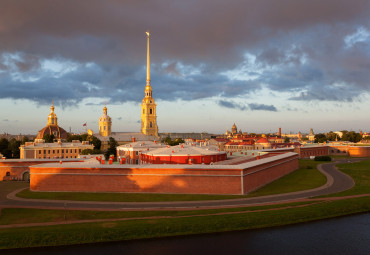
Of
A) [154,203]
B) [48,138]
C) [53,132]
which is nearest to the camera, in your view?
[154,203]

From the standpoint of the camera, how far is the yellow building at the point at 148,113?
134 meters

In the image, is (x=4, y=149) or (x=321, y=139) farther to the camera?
(x=321, y=139)

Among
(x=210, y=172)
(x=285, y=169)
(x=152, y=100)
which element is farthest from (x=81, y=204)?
(x=152, y=100)

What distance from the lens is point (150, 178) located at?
34062 mm

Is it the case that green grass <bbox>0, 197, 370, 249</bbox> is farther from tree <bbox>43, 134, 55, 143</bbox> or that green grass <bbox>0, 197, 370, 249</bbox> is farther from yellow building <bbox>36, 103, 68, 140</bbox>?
yellow building <bbox>36, 103, 68, 140</bbox>

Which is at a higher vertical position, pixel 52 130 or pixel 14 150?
pixel 52 130

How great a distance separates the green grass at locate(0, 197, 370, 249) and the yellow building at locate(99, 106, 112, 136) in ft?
342

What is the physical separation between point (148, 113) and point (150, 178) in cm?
10188

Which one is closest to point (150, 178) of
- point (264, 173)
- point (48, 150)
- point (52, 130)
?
point (264, 173)

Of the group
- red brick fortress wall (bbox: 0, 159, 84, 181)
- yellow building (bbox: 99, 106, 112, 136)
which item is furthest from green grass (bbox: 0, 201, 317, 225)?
yellow building (bbox: 99, 106, 112, 136)

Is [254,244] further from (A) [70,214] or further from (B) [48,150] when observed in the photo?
(B) [48,150]

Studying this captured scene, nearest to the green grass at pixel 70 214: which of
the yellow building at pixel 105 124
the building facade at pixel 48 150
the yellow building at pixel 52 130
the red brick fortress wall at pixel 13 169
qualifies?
the red brick fortress wall at pixel 13 169

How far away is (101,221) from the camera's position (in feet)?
80.4

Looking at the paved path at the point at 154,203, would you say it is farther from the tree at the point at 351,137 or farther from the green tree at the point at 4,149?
the tree at the point at 351,137
